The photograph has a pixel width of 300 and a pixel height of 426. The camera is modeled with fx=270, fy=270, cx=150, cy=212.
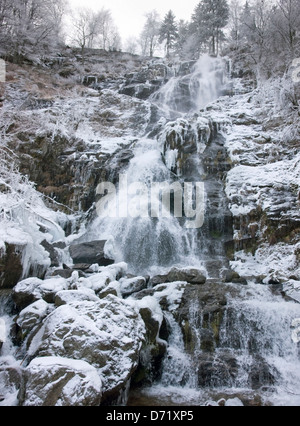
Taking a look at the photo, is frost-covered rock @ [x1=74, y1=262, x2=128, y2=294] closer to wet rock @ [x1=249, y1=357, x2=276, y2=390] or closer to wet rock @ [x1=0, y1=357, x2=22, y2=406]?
wet rock @ [x1=0, y1=357, x2=22, y2=406]

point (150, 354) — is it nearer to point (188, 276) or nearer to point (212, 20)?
point (188, 276)

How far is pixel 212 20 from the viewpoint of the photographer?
30.1 meters

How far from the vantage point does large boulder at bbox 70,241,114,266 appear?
8914 millimetres

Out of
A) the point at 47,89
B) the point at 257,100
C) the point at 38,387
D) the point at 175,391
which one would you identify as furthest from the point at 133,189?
the point at 47,89

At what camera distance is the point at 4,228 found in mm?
6516

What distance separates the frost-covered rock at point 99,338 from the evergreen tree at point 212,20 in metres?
32.8

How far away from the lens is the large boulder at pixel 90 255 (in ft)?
29.2

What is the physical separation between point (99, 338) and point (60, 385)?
3.14ft

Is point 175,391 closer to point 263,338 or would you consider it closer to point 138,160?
point 263,338

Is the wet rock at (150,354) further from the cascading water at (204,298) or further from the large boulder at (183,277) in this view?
the large boulder at (183,277)

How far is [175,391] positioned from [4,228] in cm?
514

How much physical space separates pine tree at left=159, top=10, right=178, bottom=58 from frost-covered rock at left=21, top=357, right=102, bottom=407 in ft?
138

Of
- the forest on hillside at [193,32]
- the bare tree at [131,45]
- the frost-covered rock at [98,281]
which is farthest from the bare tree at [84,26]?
the frost-covered rock at [98,281]

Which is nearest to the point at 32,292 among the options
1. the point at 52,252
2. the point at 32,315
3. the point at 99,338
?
the point at 32,315
